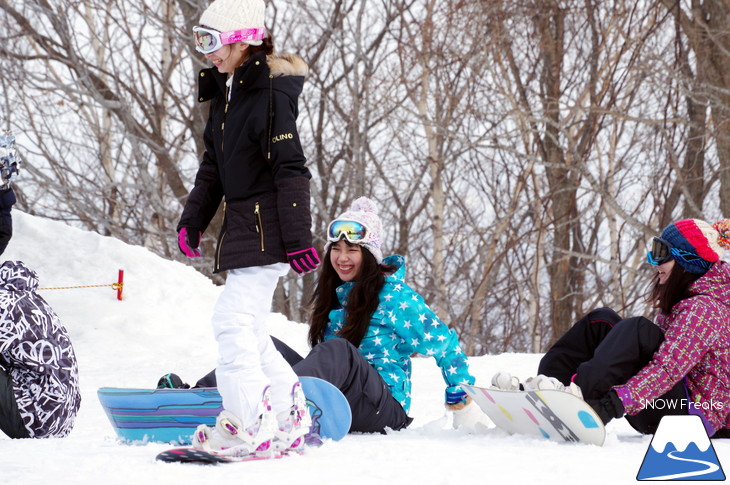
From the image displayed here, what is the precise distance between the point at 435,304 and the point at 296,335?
19.6ft

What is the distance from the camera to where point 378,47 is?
15047 millimetres

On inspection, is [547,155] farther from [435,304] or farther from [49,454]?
[49,454]

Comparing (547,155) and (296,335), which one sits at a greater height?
(547,155)

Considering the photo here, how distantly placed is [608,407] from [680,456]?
50cm

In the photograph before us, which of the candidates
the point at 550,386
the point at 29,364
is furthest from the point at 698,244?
the point at 29,364

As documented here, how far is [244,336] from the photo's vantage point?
2494 mm

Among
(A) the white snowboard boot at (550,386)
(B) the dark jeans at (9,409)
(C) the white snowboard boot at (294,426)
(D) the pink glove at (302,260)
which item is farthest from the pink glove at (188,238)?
(A) the white snowboard boot at (550,386)

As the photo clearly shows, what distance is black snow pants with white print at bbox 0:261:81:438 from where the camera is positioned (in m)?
3.23

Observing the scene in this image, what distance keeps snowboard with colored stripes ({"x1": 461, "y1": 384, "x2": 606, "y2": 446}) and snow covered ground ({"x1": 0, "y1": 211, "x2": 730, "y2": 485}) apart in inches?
2.7

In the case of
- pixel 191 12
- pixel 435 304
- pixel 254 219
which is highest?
pixel 191 12

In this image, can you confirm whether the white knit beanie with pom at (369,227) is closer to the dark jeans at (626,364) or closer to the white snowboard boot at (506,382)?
the white snowboard boot at (506,382)

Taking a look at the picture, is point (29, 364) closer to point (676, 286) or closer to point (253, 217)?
point (253, 217)

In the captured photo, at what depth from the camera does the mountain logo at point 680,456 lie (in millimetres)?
2414

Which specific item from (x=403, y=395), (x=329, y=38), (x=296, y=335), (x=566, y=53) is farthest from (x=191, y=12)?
(x=403, y=395)
